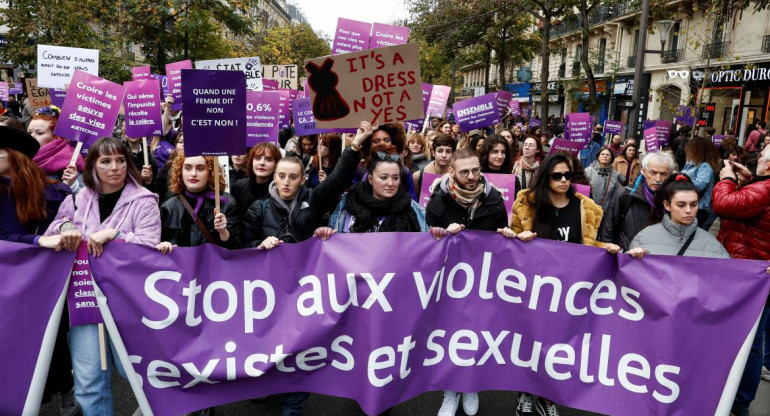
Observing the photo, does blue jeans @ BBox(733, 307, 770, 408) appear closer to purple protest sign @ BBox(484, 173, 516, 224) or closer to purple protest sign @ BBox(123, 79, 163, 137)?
purple protest sign @ BBox(484, 173, 516, 224)

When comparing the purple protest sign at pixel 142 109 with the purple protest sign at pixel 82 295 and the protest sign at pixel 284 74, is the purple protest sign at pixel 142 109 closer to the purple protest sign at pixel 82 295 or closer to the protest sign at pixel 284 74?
the purple protest sign at pixel 82 295

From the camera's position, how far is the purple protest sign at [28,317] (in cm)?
297

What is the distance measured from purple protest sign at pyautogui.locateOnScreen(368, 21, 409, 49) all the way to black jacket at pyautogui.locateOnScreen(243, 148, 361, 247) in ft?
17.1

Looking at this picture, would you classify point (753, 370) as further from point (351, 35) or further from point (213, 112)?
point (351, 35)

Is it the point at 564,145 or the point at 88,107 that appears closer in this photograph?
the point at 88,107

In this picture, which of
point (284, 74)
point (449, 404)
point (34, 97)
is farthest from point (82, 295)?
point (34, 97)

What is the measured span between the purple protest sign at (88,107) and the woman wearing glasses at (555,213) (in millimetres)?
3463

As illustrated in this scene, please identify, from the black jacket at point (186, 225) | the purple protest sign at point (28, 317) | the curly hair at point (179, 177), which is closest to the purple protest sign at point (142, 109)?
the curly hair at point (179, 177)

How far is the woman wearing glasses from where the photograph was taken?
3.74 m

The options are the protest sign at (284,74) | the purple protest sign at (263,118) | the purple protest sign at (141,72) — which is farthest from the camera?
the protest sign at (284,74)

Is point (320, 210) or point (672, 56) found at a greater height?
point (672, 56)

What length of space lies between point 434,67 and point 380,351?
42.8 metres

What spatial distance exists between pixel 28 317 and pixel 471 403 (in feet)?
8.76

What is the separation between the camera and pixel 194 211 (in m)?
3.61
